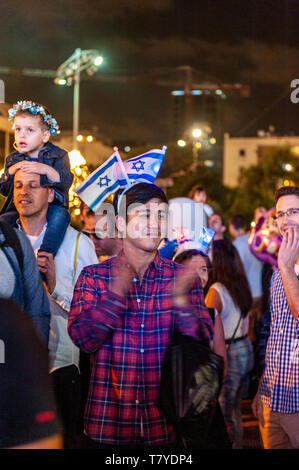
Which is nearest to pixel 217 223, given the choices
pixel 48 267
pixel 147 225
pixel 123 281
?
pixel 48 267

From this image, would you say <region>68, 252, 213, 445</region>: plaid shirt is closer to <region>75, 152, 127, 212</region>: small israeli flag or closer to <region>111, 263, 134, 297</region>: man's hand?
<region>111, 263, 134, 297</region>: man's hand

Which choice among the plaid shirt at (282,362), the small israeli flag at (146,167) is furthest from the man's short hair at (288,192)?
the small israeli flag at (146,167)

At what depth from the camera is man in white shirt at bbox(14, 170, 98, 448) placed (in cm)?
339

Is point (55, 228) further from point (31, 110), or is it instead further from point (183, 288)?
point (183, 288)

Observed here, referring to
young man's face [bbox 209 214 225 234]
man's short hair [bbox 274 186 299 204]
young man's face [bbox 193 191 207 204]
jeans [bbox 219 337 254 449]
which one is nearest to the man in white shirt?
man's short hair [bbox 274 186 299 204]

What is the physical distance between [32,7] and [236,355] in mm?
3245

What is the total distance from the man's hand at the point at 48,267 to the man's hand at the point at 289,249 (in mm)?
1305

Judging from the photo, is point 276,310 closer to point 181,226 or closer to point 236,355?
point 181,226

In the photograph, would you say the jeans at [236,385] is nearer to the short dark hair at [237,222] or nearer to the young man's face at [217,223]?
the young man's face at [217,223]

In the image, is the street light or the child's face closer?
the child's face

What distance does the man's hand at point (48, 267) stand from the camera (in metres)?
3.41

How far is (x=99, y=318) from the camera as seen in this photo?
2.72 m

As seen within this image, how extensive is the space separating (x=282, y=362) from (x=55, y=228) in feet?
5.09

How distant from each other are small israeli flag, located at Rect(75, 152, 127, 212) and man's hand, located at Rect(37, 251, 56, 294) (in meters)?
0.51
